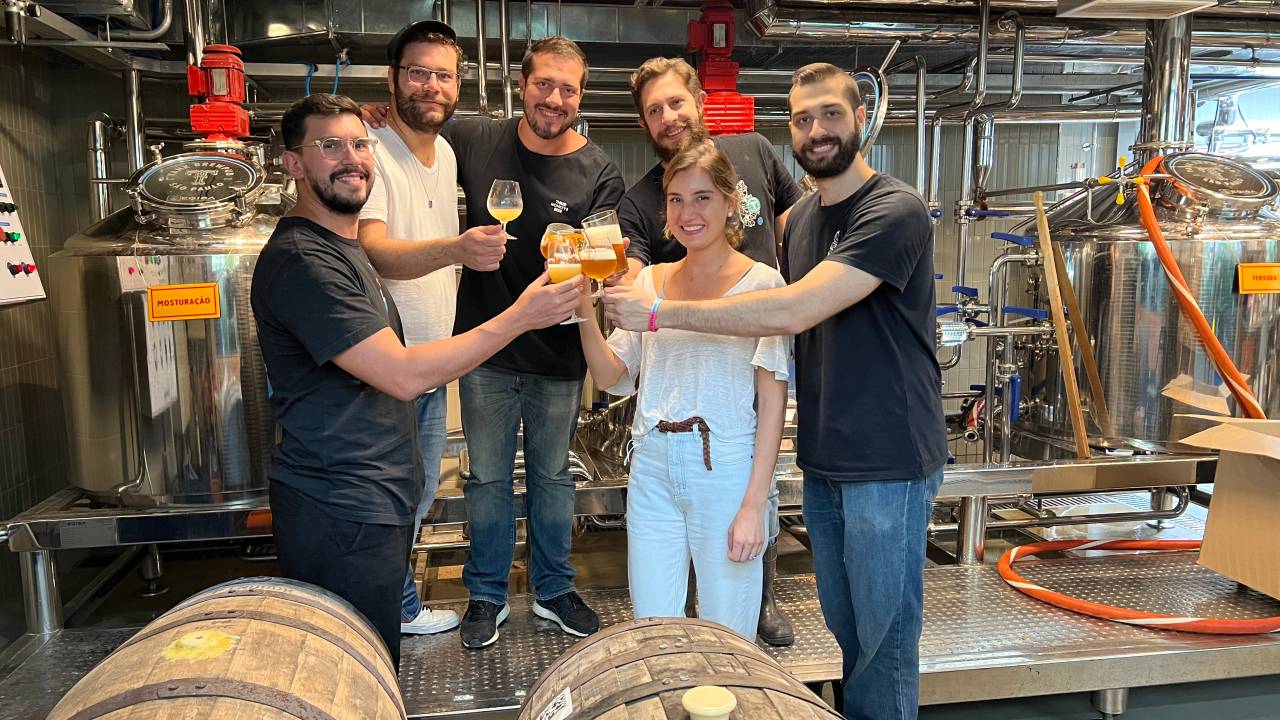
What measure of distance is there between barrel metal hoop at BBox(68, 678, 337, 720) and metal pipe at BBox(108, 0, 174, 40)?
3716mm

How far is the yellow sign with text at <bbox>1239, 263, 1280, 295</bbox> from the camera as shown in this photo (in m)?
4.12

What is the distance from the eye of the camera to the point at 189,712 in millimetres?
1471

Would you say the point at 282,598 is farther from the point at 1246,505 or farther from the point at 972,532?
the point at 1246,505

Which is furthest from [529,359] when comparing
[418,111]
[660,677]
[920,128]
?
[920,128]

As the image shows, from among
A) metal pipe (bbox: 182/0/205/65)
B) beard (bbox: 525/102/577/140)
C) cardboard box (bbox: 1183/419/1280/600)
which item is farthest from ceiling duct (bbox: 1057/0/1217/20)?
metal pipe (bbox: 182/0/205/65)

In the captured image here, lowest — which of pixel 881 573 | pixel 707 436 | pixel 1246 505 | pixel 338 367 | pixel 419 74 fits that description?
pixel 1246 505

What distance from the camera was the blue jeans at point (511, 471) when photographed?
3211 millimetres

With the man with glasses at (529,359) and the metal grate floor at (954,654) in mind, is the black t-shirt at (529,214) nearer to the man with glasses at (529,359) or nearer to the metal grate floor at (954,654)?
the man with glasses at (529,359)

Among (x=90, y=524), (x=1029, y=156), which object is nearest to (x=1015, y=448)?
(x=1029, y=156)

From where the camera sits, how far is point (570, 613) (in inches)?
134

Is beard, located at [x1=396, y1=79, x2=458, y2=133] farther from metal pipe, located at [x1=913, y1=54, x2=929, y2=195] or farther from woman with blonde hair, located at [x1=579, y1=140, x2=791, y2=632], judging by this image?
metal pipe, located at [x1=913, y1=54, x2=929, y2=195]

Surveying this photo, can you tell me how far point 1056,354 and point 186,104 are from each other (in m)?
5.60

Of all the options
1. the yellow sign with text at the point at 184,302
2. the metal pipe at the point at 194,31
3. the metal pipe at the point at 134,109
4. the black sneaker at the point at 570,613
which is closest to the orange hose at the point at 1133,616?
the black sneaker at the point at 570,613

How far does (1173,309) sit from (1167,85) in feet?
4.09
